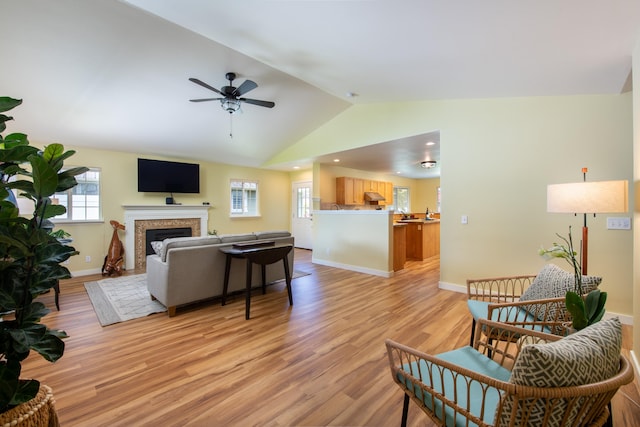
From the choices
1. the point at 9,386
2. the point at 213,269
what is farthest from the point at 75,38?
the point at 9,386

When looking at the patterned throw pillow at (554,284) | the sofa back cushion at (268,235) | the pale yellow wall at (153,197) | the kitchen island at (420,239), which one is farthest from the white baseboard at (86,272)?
the patterned throw pillow at (554,284)

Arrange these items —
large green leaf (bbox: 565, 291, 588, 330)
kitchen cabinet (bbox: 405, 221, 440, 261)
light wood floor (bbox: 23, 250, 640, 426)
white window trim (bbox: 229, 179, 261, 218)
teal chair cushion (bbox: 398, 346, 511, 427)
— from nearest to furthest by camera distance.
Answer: teal chair cushion (bbox: 398, 346, 511, 427)
large green leaf (bbox: 565, 291, 588, 330)
light wood floor (bbox: 23, 250, 640, 426)
kitchen cabinet (bbox: 405, 221, 440, 261)
white window trim (bbox: 229, 179, 261, 218)

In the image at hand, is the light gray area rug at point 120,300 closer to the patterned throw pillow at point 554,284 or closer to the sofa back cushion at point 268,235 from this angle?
the sofa back cushion at point 268,235

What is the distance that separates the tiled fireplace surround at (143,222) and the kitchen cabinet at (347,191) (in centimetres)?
334

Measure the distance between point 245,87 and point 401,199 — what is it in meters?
7.10

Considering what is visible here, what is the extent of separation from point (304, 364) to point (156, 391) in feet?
3.31

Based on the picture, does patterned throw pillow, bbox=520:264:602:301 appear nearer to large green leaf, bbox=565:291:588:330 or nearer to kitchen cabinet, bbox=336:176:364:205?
large green leaf, bbox=565:291:588:330

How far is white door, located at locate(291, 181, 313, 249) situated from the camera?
26.5ft

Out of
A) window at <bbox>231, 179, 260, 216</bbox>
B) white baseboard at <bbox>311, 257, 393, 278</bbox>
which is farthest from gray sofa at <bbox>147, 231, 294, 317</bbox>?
window at <bbox>231, 179, 260, 216</bbox>

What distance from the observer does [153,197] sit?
19.4 ft

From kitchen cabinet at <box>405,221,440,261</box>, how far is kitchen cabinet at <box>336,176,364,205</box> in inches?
55.5

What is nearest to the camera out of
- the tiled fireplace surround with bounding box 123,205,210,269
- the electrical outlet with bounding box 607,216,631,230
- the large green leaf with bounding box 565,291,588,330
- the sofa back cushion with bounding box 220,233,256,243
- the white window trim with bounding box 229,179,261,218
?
the large green leaf with bounding box 565,291,588,330

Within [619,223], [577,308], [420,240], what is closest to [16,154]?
[577,308]

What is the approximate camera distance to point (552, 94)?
3143 mm
